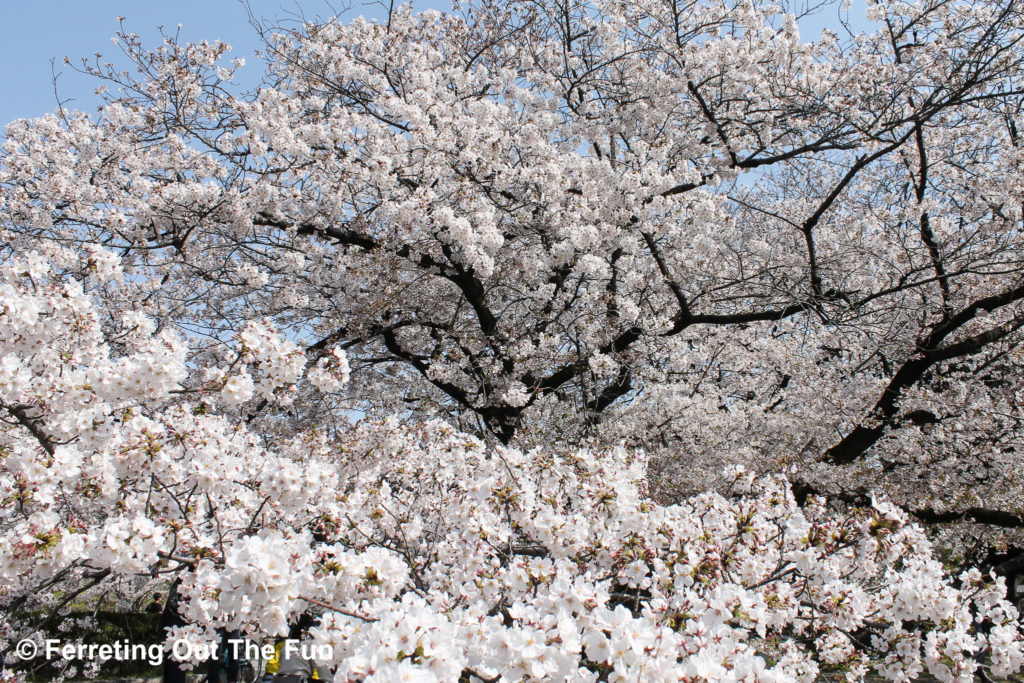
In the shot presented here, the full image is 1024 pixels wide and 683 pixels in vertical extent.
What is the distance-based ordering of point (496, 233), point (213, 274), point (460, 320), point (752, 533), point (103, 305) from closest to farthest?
1. point (752, 533)
2. point (496, 233)
3. point (103, 305)
4. point (213, 274)
5. point (460, 320)

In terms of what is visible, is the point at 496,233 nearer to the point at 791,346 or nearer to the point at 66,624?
the point at 791,346

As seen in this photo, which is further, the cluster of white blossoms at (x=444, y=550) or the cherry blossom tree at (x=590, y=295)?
the cherry blossom tree at (x=590, y=295)

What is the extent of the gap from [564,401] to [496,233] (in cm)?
250

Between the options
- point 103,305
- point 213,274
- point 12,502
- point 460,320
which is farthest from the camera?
point 460,320

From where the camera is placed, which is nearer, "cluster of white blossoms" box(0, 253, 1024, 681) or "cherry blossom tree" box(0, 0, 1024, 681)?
"cluster of white blossoms" box(0, 253, 1024, 681)

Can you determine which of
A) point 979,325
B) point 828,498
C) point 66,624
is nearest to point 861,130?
point 979,325

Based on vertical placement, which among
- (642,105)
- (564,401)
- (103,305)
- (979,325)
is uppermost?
(642,105)

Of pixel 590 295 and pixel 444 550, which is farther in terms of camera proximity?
pixel 590 295

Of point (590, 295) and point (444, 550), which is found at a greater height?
point (590, 295)

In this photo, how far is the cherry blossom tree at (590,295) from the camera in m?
3.62

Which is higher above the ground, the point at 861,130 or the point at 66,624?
the point at 861,130

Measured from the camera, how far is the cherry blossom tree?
362 centimetres

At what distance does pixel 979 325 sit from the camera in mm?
7723

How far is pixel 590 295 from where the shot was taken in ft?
28.6
